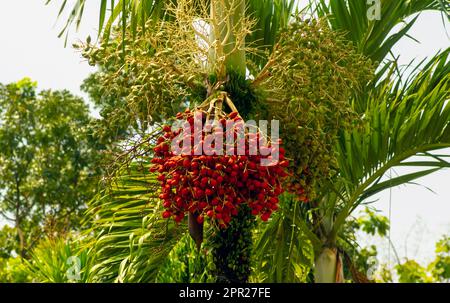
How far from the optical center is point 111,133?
327 centimetres

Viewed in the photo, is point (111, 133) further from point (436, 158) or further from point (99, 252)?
point (436, 158)

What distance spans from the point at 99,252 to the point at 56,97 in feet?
36.3

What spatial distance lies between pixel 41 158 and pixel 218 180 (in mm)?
12776

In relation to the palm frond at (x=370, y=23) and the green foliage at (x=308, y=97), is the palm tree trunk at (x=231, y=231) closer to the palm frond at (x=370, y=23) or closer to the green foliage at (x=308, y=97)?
the green foliage at (x=308, y=97)

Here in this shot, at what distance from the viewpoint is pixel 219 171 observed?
2.50 metres

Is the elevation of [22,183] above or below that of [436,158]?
below

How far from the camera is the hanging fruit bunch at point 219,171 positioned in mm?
2504

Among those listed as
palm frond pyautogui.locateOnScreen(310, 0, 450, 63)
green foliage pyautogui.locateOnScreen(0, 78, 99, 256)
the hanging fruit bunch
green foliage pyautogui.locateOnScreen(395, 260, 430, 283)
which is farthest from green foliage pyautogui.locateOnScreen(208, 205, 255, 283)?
green foliage pyautogui.locateOnScreen(0, 78, 99, 256)

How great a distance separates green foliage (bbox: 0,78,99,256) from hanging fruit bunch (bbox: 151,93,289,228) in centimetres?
1166

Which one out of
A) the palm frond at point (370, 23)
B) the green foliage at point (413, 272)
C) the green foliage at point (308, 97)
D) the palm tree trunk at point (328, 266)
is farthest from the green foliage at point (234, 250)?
the green foliage at point (413, 272)

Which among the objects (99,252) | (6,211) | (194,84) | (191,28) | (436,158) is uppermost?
(191,28)

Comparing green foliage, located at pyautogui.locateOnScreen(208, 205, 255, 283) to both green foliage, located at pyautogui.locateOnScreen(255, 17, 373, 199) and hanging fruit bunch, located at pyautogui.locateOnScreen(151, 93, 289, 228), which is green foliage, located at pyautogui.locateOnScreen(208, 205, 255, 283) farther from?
hanging fruit bunch, located at pyautogui.locateOnScreen(151, 93, 289, 228)
